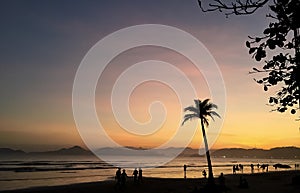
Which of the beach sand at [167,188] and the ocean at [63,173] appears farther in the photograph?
the ocean at [63,173]

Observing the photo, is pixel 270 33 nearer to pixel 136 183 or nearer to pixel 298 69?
pixel 298 69

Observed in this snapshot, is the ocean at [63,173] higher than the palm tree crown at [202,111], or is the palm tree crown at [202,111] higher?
the palm tree crown at [202,111]

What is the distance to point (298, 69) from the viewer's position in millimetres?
4648

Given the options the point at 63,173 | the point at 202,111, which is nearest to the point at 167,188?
the point at 202,111

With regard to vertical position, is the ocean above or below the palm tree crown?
below

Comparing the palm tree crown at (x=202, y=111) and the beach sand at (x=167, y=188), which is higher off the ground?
the palm tree crown at (x=202, y=111)

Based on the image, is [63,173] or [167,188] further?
[63,173]

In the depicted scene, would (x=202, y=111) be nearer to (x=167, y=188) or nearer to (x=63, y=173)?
(x=167, y=188)

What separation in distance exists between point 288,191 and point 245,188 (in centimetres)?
614

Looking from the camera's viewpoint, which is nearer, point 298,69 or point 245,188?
point 298,69

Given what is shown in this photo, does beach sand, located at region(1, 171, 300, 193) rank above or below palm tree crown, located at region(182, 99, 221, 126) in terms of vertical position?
below

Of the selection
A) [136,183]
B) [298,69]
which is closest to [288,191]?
[136,183]

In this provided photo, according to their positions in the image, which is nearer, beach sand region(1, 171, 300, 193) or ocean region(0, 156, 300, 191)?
beach sand region(1, 171, 300, 193)

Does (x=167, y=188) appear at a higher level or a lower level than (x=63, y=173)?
lower
